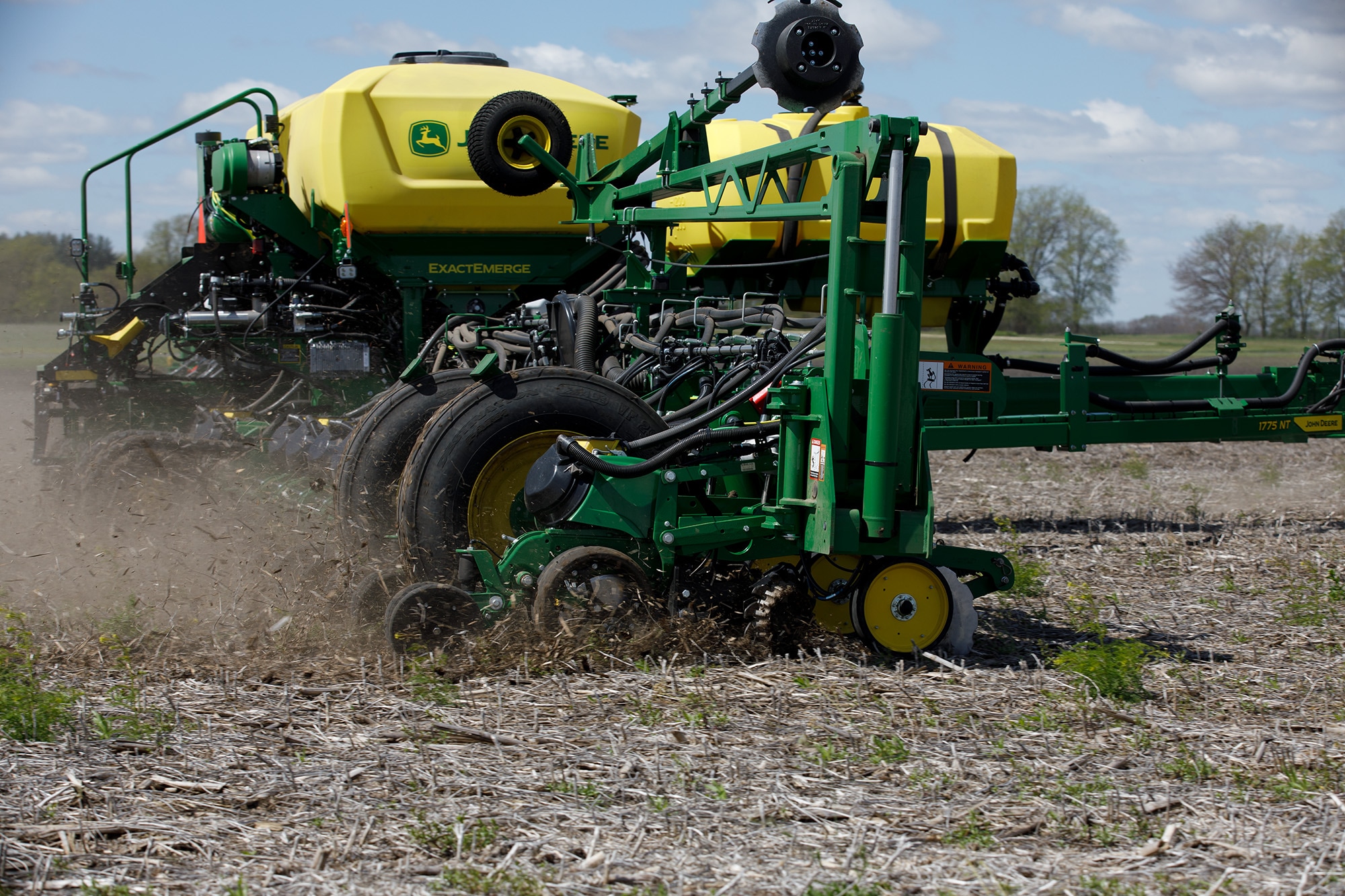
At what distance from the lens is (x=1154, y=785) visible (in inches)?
162

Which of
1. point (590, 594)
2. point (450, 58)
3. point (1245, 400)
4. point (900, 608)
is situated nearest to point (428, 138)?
point (450, 58)

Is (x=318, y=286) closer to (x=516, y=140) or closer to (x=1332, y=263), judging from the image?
(x=516, y=140)

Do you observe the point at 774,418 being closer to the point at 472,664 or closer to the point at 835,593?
the point at 835,593

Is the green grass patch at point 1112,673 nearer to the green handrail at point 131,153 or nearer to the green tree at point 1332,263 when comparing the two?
the green handrail at point 131,153

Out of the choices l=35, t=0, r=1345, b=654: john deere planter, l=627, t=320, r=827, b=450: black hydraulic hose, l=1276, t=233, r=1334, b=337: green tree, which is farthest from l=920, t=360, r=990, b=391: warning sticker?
l=1276, t=233, r=1334, b=337: green tree

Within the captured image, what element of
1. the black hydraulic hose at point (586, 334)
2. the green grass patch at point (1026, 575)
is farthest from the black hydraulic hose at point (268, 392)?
the green grass patch at point (1026, 575)

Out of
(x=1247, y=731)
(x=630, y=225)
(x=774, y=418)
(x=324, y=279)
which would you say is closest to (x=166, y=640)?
(x=774, y=418)

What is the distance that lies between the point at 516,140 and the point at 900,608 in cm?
520

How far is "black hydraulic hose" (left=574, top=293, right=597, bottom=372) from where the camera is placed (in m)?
7.71

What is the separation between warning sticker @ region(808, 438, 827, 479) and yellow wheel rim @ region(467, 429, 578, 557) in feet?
4.02

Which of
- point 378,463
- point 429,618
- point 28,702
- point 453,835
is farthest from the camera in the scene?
point 378,463

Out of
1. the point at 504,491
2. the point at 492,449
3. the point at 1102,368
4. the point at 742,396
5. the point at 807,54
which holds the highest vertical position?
the point at 807,54

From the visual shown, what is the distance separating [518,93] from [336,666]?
534cm

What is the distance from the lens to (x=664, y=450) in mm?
5781
